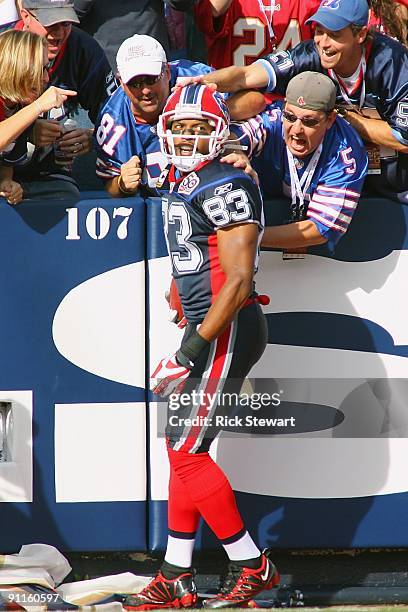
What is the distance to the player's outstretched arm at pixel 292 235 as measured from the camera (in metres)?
4.32

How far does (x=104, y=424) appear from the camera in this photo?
4488 mm

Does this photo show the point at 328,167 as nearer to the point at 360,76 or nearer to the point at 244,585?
the point at 360,76

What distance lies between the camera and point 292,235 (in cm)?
434

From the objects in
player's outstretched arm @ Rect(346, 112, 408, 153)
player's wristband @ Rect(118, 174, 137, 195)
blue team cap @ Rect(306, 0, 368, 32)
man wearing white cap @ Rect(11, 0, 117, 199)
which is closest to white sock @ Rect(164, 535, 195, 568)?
player's wristband @ Rect(118, 174, 137, 195)

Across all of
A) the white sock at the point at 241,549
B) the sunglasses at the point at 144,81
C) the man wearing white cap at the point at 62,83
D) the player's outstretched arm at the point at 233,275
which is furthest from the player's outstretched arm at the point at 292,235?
the white sock at the point at 241,549

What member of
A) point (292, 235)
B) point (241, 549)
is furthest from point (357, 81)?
point (241, 549)

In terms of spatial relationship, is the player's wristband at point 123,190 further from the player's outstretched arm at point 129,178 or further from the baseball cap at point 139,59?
the baseball cap at point 139,59

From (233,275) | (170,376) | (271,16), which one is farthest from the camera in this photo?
(271,16)

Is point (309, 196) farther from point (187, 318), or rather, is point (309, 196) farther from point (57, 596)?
point (57, 596)

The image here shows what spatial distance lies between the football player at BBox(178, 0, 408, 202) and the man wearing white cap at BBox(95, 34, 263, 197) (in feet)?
0.42

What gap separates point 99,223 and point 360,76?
1.24 metres

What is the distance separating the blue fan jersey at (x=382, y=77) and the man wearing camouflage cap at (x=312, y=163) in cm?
17

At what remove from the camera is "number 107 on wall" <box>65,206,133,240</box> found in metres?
4.45

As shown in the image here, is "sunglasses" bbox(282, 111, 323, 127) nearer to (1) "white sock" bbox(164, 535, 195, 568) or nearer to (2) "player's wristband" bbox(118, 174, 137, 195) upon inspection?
(2) "player's wristband" bbox(118, 174, 137, 195)
